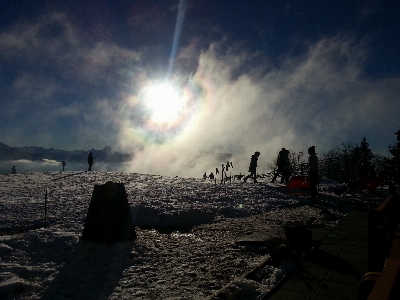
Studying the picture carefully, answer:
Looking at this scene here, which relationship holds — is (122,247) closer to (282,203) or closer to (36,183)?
(282,203)

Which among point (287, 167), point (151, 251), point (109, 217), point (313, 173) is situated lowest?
point (151, 251)

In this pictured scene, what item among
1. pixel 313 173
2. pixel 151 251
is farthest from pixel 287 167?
pixel 151 251

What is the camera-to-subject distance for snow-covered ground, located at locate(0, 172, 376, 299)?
470 centimetres

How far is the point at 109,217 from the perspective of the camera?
7.30 metres

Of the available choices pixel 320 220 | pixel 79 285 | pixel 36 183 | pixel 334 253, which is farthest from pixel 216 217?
pixel 36 183

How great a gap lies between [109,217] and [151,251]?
140 centimetres

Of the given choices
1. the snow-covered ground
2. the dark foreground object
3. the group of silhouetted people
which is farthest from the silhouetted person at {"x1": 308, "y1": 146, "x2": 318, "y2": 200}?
the dark foreground object

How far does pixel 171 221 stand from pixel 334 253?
234 inches

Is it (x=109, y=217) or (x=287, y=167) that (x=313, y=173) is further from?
(x=109, y=217)

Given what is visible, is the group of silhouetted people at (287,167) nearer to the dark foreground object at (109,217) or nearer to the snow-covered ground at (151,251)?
the snow-covered ground at (151,251)

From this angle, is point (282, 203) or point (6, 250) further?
point (282, 203)

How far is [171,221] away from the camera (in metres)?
10.3

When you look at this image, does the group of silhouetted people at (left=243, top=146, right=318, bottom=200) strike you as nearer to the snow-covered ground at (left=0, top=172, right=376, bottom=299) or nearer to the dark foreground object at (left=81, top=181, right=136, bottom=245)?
the snow-covered ground at (left=0, top=172, right=376, bottom=299)

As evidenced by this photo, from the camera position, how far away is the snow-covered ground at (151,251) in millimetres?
4695
